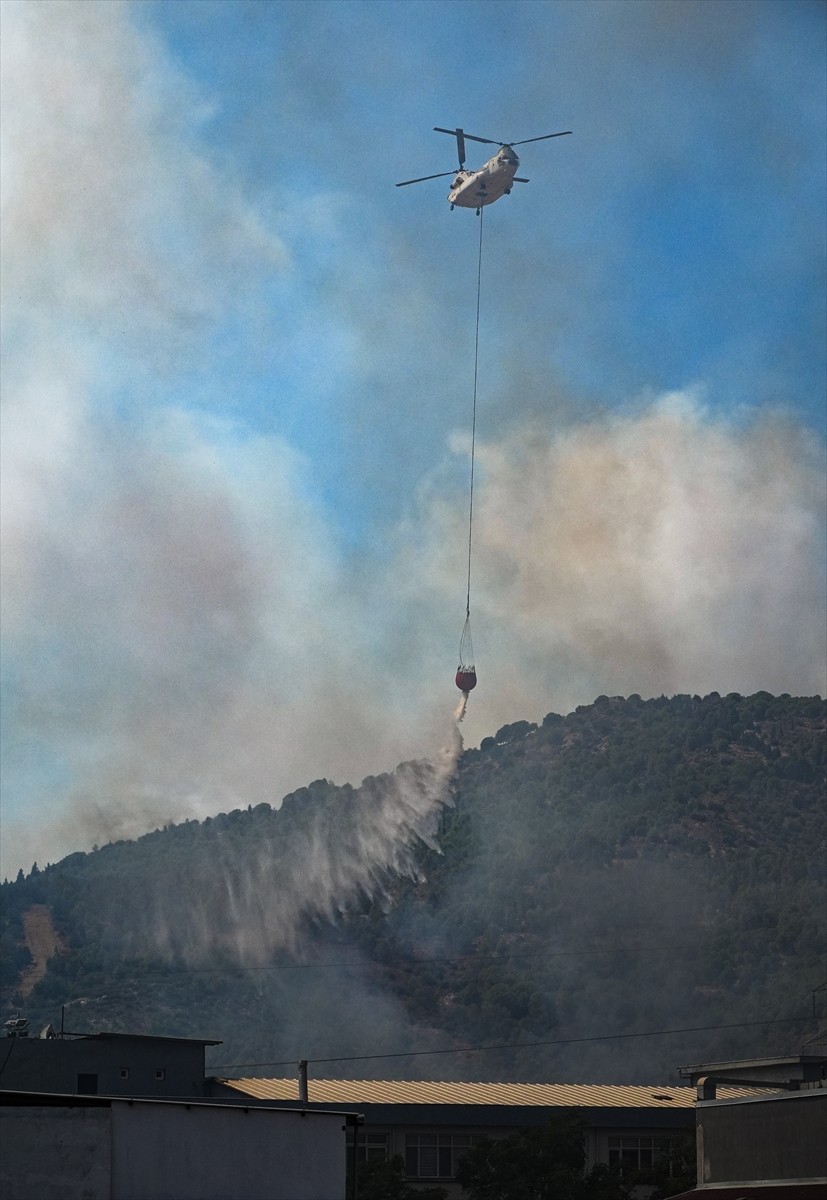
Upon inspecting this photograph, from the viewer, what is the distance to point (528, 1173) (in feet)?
273

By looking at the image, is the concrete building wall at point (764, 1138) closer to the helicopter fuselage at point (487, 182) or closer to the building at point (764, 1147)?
the building at point (764, 1147)

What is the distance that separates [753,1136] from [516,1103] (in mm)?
37666

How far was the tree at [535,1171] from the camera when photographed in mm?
82562

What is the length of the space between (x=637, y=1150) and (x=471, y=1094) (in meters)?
11.1

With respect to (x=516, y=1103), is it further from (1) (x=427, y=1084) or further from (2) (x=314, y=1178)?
(2) (x=314, y=1178)

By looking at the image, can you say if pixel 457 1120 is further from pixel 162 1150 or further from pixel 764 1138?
pixel 162 1150

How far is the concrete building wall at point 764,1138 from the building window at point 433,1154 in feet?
102

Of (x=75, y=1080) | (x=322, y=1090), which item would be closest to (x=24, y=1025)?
(x=75, y=1080)

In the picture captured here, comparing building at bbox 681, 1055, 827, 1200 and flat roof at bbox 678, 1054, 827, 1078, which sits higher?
flat roof at bbox 678, 1054, 827, 1078

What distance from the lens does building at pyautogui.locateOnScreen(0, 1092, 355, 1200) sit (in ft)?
134

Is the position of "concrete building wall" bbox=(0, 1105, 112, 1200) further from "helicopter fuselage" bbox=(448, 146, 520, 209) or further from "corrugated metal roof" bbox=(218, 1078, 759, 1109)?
"helicopter fuselage" bbox=(448, 146, 520, 209)

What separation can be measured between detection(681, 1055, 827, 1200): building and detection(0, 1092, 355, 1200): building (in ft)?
54.9

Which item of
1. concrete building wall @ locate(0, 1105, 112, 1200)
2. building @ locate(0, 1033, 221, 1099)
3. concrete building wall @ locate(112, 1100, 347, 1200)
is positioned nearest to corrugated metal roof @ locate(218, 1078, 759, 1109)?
building @ locate(0, 1033, 221, 1099)

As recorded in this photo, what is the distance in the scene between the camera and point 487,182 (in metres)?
101
